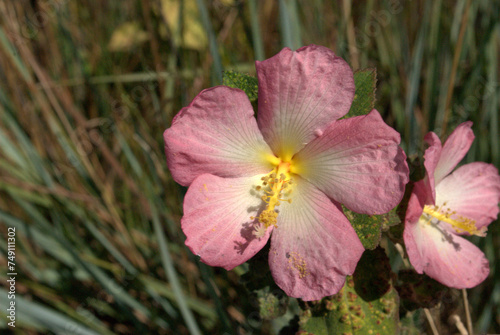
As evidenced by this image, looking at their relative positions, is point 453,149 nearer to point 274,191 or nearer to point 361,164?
point 361,164

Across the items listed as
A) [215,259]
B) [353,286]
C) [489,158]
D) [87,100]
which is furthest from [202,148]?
[87,100]

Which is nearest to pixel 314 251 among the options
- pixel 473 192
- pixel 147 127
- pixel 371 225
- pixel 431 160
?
pixel 371 225

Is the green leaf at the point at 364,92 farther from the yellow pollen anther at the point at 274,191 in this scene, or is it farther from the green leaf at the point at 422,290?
the green leaf at the point at 422,290

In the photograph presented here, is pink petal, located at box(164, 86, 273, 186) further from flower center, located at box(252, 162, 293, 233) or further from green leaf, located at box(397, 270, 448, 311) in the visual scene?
green leaf, located at box(397, 270, 448, 311)

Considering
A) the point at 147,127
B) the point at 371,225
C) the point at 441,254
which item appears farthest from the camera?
the point at 147,127

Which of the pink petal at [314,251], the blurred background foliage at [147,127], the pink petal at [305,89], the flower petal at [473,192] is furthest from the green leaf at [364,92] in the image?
the blurred background foliage at [147,127]

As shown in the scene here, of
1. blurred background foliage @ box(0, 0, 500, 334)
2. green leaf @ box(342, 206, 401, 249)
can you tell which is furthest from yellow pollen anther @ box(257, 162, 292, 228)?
blurred background foliage @ box(0, 0, 500, 334)

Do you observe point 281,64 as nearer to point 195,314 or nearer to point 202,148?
point 202,148
